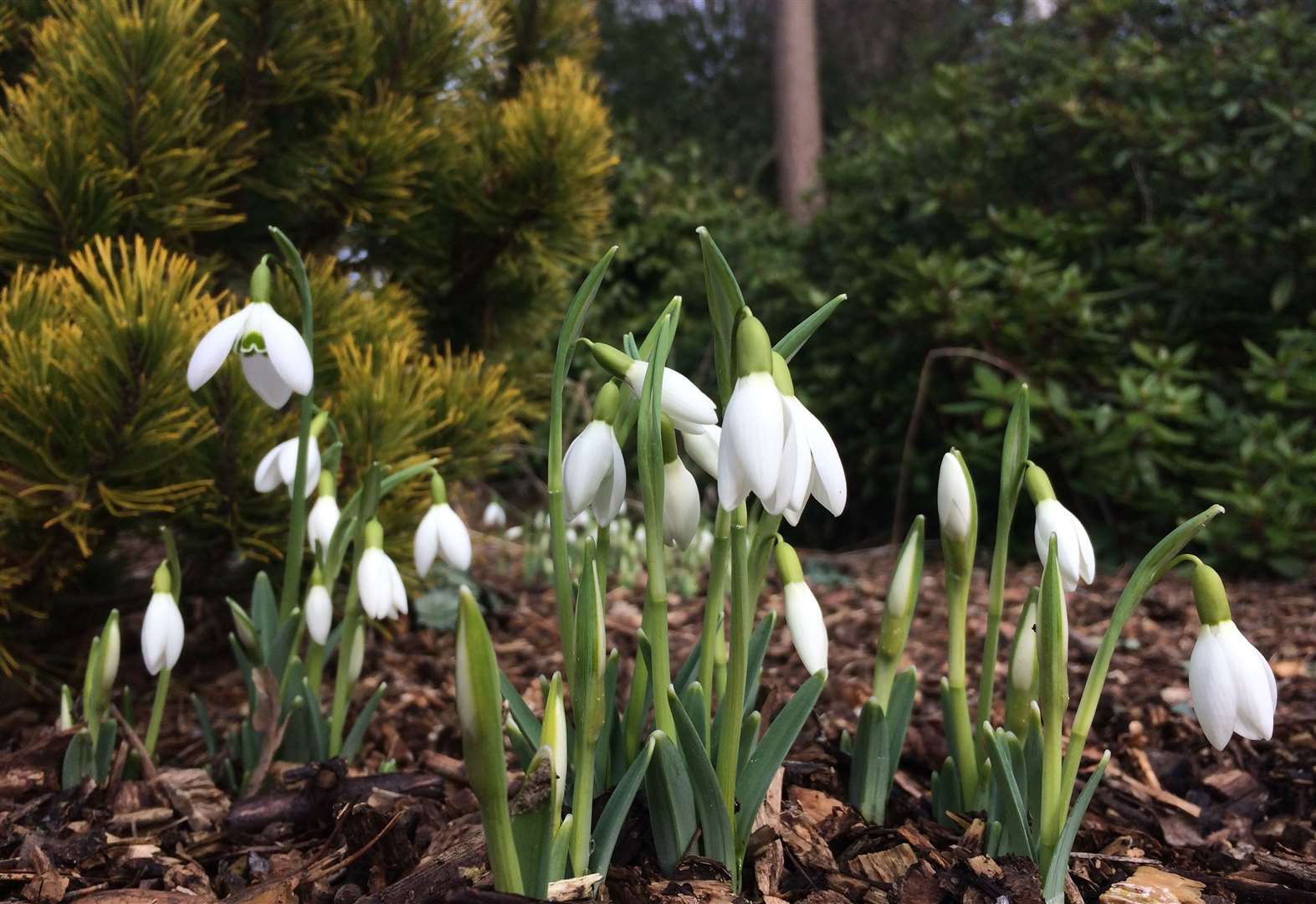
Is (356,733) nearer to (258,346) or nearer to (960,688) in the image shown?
(258,346)

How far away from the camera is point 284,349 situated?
1319mm

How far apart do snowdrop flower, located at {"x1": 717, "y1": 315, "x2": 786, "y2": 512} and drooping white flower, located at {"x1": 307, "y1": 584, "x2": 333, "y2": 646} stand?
0.90m

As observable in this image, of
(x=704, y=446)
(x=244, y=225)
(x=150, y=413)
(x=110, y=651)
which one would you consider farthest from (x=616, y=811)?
(x=244, y=225)

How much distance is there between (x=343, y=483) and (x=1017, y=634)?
1.48m

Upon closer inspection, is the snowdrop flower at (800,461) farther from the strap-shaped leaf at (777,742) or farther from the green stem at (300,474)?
the green stem at (300,474)

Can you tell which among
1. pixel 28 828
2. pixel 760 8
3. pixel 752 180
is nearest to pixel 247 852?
pixel 28 828

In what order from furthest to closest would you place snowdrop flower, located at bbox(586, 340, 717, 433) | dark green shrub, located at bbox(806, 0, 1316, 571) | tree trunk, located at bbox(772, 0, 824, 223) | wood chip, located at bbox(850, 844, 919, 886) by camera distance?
tree trunk, located at bbox(772, 0, 824, 223) < dark green shrub, located at bbox(806, 0, 1316, 571) < wood chip, located at bbox(850, 844, 919, 886) < snowdrop flower, located at bbox(586, 340, 717, 433)

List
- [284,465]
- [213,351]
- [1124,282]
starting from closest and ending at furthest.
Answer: [213,351] → [284,465] → [1124,282]

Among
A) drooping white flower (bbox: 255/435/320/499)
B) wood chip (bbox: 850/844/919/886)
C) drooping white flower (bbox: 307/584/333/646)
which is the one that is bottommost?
wood chip (bbox: 850/844/919/886)

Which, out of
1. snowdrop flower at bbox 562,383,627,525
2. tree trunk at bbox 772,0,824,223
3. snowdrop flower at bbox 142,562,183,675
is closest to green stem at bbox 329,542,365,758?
snowdrop flower at bbox 142,562,183,675

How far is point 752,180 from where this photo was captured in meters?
8.44

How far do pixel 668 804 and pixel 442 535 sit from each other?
2.11 feet

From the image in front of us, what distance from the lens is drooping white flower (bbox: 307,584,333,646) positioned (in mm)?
1540

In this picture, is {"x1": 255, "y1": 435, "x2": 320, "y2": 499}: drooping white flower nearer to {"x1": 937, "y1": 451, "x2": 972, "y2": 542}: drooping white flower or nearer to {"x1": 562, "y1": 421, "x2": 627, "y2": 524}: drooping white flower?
{"x1": 562, "y1": 421, "x2": 627, "y2": 524}: drooping white flower
